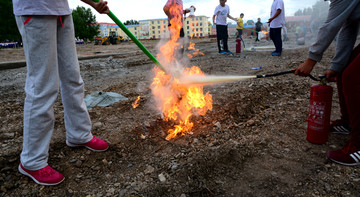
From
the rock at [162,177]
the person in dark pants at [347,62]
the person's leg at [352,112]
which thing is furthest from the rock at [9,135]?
the person's leg at [352,112]

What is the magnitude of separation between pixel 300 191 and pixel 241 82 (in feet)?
11.0

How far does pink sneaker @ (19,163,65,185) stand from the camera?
6.55ft

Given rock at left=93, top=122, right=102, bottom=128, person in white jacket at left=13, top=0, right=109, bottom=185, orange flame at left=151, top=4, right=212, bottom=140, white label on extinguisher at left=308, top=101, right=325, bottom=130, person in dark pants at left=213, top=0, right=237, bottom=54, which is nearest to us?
person in white jacket at left=13, top=0, right=109, bottom=185

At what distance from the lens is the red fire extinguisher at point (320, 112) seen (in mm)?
2223

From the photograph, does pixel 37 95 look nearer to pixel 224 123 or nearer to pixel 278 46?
pixel 224 123

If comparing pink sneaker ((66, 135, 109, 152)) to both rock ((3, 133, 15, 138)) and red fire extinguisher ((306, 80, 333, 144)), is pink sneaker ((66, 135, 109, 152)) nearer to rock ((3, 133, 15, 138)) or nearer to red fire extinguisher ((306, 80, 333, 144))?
→ rock ((3, 133, 15, 138))

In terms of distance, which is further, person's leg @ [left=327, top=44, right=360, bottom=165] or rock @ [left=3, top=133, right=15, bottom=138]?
rock @ [left=3, top=133, right=15, bottom=138]

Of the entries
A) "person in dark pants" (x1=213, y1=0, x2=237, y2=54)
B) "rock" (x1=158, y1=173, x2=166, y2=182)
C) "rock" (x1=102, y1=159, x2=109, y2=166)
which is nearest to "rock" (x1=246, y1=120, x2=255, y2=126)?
"rock" (x1=158, y1=173, x2=166, y2=182)

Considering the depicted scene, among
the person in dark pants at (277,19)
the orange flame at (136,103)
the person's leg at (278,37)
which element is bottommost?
the orange flame at (136,103)

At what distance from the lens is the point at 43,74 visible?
6.20 feet

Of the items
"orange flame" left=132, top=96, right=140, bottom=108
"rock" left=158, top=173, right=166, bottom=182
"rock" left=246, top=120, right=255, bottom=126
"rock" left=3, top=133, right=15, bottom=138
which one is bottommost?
"rock" left=158, top=173, right=166, bottom=182

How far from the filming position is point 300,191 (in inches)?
69.5

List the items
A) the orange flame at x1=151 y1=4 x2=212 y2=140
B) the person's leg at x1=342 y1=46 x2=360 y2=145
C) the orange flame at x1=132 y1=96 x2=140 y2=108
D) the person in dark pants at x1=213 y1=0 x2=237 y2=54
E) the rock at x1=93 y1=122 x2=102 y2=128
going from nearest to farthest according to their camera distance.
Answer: the person's leg at x1=342 y1=46 x2=360 y2=145, the rock at x1=93 y1=122 x2=102 y2=128, the orange flame at x1=151 y1=4 x2=212 y2=140, the orange flame at x1=132 y1=96 x2=140 y2=108, the person in dark pants at x1=213 y1=0 x2=237 y2=54

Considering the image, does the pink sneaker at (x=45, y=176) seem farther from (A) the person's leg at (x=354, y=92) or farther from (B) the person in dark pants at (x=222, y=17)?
(B) the person in dark pants at (x=222, y=17)
